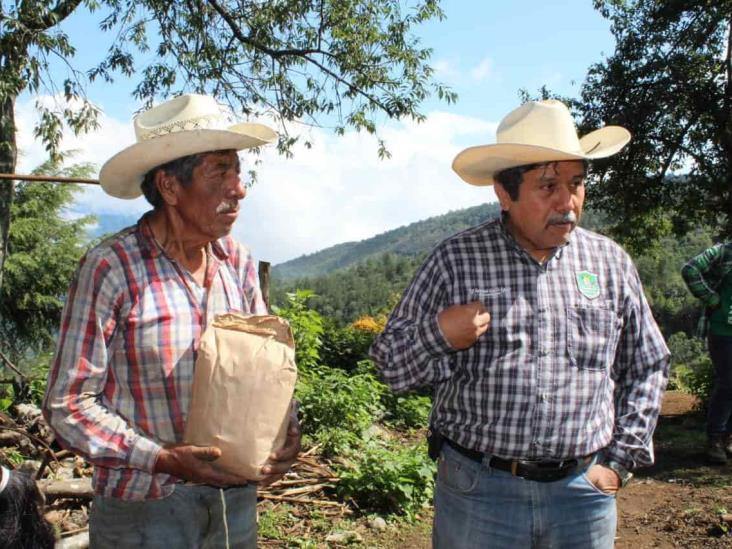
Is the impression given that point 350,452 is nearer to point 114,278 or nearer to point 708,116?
point 114,278

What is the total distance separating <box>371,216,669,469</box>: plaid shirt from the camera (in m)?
2.38

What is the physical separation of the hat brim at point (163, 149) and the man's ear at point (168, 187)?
0.05m

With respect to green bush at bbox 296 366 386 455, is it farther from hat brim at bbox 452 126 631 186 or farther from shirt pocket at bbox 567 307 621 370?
shirt pocket at bbox 567 307 621 370

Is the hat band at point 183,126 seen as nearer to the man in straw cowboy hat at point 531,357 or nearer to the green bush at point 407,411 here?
the man in straw cowboy hat at point 531,357

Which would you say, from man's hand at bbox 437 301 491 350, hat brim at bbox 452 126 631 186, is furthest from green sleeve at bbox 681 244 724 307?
man's hand at bbox 437 301 491 350

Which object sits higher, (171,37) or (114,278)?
(171,37)

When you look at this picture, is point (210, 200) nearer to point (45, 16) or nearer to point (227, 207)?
point (227, 207)

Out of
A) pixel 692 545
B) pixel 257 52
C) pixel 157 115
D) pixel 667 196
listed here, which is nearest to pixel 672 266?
pixel 667 196

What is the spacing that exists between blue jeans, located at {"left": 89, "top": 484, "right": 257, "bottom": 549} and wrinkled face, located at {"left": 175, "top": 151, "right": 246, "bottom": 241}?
0.83 m

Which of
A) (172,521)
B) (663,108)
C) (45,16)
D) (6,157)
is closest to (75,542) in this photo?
(172,521)

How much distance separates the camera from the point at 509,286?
2469 mm

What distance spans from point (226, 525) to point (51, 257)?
76.4 feet

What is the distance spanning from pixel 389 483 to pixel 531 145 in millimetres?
3757

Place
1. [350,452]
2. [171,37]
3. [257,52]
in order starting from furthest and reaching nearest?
[257,52] → [171,37] → [350,452]
